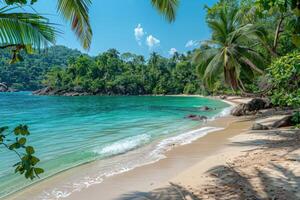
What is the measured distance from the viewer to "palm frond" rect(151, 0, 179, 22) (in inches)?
245

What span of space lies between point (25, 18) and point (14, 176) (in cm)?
678

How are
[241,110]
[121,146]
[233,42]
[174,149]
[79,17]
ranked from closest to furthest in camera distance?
[79,17], [174,149], [121,146], [233,42], [241,110]

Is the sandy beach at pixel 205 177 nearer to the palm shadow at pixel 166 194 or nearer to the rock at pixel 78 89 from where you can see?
the palm shadow at pixel 166 194

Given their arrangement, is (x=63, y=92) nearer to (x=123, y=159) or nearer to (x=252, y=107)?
(x=252, y=107)

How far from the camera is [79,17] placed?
15.5 feet

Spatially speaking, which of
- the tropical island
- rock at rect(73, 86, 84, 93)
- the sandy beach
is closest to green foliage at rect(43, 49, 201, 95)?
rock at rect(73, 86, 84, 93)

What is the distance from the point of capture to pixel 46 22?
3.46 m

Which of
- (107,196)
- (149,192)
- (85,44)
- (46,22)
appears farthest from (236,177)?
(46,22)

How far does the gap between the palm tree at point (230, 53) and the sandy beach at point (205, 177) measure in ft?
15.5

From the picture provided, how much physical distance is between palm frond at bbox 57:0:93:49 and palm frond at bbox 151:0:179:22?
1.76 m

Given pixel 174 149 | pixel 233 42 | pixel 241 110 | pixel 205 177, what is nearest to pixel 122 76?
pixel 241 110

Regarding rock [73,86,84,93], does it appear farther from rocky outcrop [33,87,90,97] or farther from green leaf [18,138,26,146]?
green leaf [18,138,26,146]

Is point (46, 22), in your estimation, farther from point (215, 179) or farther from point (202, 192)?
point (215, 179)

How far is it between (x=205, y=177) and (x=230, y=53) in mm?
8790
